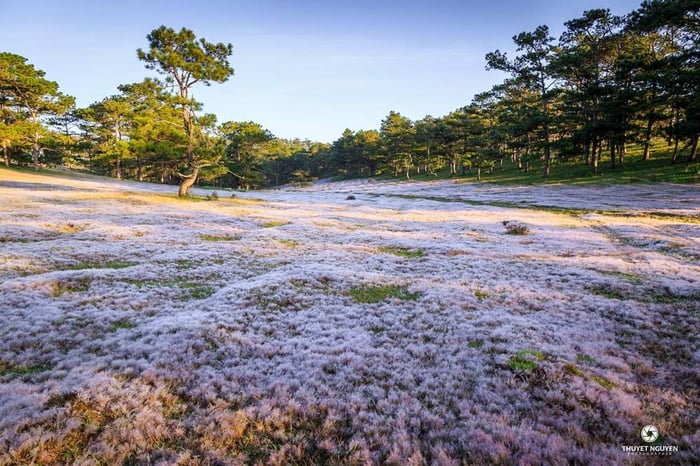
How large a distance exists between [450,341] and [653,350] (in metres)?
5.20

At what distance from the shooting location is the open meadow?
5230 mm

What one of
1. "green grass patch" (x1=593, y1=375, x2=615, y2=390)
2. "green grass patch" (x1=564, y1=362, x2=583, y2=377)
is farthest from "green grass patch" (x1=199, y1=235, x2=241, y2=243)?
"green grass patch" (x1=593, y1=375, x2=615, y2=390)

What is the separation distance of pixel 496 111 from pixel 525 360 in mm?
100410

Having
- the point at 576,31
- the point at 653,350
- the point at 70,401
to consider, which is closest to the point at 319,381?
the point at 70,401

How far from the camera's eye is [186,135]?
145ft

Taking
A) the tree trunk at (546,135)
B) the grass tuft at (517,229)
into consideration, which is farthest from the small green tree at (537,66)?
the grass tuft at (517,229)

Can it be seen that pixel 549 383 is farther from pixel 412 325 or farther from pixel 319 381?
pixel 319 381

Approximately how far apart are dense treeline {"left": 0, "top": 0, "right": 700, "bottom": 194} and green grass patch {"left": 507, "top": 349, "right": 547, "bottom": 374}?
43.7 m

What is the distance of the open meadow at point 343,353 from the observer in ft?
17.2

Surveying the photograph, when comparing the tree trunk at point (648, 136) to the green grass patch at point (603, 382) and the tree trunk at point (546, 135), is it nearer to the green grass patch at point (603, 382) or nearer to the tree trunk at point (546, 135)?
the tree trunk at point (546, 135)

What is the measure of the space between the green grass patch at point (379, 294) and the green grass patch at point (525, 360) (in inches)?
191

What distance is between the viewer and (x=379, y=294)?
13.0m

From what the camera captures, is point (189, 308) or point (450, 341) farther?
point (189, 308)

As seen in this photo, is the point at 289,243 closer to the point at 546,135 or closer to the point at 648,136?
the point at 546,135
